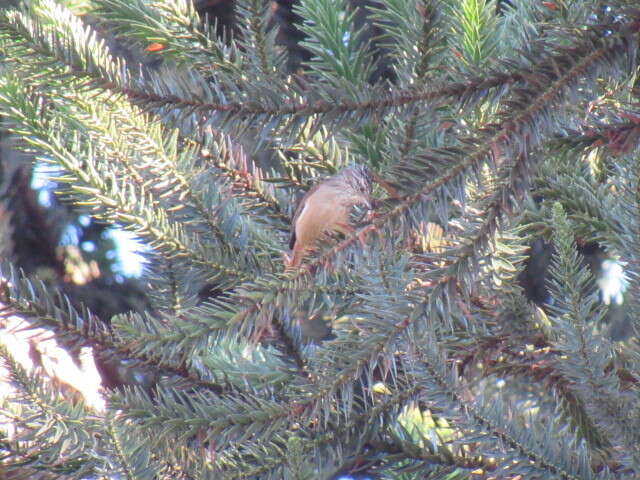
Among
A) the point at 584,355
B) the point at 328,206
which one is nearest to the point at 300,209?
the point at 328,206

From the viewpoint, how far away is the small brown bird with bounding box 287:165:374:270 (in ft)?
3.95

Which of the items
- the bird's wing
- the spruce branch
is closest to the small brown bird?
the bird's wing

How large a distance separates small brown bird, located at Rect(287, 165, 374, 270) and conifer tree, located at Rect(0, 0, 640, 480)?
1.9 inches

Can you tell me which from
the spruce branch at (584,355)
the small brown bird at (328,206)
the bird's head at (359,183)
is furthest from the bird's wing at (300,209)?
the spruce branch at (584,355)

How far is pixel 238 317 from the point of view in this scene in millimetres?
823

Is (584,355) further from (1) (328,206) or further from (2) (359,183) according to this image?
(1) (328,206)

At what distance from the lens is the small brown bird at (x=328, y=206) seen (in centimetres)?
120

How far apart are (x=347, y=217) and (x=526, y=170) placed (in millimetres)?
629

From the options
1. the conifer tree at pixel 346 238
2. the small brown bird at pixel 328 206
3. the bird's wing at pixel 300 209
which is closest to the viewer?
the conifer tree at pixel 346 238

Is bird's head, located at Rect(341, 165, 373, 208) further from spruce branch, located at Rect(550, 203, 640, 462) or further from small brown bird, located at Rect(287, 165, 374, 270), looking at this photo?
spruce branch, located at Rect(550, 203, 640, 462)

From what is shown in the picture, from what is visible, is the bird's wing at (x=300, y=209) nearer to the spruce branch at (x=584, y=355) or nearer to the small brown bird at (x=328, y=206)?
the small brown bird at (x=328, y=206)

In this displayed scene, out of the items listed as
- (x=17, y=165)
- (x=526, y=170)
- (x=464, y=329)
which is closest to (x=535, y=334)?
(x=464, y=329)

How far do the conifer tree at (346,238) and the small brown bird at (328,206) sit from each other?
49mm

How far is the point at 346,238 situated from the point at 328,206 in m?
0.74
